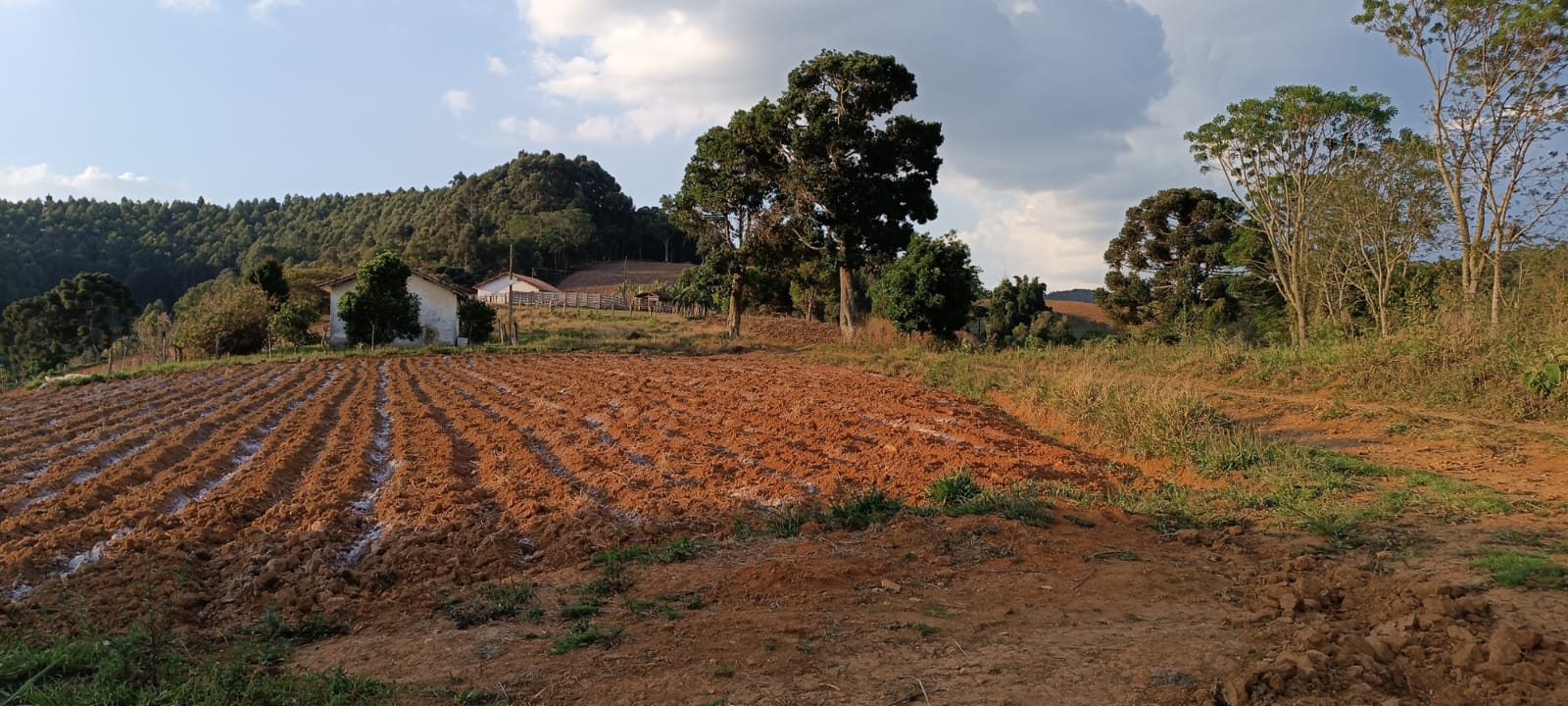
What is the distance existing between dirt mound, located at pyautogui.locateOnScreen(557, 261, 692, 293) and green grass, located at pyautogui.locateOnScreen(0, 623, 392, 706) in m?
60.7

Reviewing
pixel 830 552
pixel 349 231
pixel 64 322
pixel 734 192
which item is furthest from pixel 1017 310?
pixel 349 231

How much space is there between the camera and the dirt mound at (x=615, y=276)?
69863 millimetres

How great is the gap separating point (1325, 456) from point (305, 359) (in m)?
28.4

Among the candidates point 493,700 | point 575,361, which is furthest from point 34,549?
Answer: point 575,361

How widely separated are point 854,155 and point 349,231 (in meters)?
77.3

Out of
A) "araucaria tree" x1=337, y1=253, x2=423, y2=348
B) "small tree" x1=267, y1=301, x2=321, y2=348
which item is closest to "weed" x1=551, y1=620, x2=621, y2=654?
"araucaria tree" x1=337, y1=253, x2=423, y2=348

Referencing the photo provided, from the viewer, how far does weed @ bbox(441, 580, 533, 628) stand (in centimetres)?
459

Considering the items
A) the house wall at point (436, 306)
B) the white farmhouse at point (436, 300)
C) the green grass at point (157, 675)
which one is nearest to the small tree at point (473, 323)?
the white farmhouse at point (436, 300)

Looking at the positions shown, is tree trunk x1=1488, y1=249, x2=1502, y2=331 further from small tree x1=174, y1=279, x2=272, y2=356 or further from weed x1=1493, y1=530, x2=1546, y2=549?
small tree x1=174, y1=279, x2=272, y2=356

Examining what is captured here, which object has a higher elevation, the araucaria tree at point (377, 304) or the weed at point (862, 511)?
the araucaria tree at point (377, 304)

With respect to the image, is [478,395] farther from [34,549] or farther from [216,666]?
[216,666]

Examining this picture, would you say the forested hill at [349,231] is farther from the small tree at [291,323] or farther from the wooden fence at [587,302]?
the small tree at [291,323]

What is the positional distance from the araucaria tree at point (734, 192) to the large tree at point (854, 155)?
1.00 metres

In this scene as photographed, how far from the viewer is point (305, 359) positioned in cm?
2708
